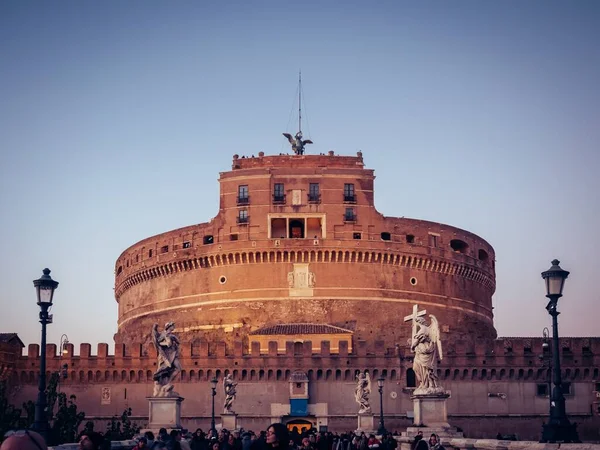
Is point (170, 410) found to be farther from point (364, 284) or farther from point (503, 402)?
point (364, 284)

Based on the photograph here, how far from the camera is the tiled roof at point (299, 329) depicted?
58.7 m

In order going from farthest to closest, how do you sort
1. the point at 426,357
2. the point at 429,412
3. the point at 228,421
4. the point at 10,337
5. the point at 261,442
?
the point at 10,337 → the point at 228,421 → the point at 426,357 → the point at 429,412 → the point at 261,442

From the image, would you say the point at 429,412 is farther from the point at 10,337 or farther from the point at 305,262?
the point at 10,337

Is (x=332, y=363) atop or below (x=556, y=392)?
atop

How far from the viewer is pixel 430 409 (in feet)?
70.0

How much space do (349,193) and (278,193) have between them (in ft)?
14.9

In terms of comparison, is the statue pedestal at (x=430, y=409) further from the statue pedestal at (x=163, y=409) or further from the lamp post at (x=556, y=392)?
the statue pedestal at (x=163, y=409)

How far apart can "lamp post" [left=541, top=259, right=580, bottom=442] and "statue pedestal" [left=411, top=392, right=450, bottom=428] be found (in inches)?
171

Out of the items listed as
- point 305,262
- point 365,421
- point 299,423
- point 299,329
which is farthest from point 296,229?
point 365,421

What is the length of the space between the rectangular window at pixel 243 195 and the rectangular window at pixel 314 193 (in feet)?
13.0

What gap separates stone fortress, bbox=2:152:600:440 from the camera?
54688 mm

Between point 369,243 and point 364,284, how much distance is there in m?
2.60

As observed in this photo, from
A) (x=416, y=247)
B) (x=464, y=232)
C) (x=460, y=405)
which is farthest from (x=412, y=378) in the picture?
(x=464, y=232)

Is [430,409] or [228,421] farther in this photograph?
[228,421]
